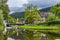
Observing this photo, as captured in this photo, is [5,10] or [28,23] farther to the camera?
[28,23]

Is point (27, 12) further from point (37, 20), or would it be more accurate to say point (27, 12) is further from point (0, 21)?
point (0, 21)

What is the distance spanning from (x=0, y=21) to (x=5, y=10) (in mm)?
20601

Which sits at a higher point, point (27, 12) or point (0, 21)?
point (0, 21)

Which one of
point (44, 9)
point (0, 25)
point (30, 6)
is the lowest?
point (44, 9)

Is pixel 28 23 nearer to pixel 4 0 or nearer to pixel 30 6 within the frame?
pixel 30 6

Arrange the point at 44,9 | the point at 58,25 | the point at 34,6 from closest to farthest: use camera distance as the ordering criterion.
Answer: the point at 58,25
the point at 34,6
the point at 44,9

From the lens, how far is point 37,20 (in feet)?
226

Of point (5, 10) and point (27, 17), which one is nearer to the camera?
point (5, 10)

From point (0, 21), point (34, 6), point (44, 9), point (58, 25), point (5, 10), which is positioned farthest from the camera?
point (44, 9)

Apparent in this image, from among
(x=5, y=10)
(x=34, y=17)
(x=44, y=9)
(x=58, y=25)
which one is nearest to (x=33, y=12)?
(x=34, y=17)

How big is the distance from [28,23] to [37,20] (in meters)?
3.23

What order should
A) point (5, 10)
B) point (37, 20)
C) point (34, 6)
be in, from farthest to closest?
1. point (34, 6)
2. point (37, 20)
3. point (5, 10)

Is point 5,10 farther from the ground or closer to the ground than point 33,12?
farther from the ground

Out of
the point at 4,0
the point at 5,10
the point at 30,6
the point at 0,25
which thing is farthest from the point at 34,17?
the point at 0,25
